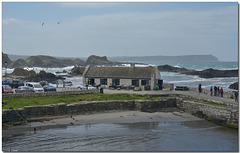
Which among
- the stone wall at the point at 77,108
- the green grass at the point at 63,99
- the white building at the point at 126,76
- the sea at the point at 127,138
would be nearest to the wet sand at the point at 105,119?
the sea at the point at 127,138

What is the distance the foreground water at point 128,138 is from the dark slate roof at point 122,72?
666 inches

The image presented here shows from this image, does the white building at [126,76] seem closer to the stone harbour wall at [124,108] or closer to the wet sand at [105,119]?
the stone harbour wall at [124,108]

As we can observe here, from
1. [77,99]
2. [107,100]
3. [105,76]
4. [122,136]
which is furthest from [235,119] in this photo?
[105,76]

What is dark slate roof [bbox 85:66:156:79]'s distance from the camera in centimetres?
4606

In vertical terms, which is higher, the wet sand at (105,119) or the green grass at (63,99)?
the green grass at (63,99)

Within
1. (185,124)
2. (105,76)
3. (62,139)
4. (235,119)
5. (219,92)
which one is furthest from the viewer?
(105,76)

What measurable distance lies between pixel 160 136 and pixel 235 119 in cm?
717

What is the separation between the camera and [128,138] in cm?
2447

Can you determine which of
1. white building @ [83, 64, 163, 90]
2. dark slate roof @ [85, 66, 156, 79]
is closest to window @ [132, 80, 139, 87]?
white building @ [83, 64, 163, 90]

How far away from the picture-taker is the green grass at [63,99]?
105 feet

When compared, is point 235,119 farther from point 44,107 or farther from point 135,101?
point 44,107

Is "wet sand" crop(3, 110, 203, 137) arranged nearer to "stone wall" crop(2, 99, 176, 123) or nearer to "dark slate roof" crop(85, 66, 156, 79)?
"stone wall" crop(2, 99, 176, 123)

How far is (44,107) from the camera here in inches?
1224

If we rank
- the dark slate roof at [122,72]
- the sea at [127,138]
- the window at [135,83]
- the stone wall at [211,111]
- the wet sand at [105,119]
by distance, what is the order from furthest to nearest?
the window at [135,83], the dark slate roof at [122,72], the stone wall at [211,111], the wet sand at [105,119], the sea at [127,138]
